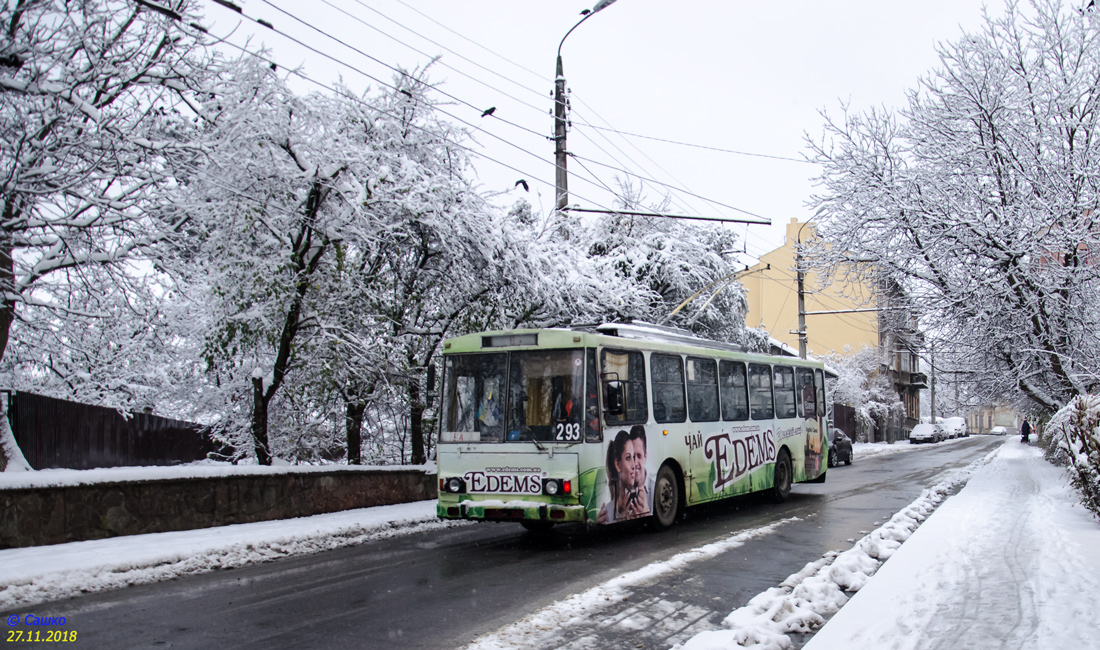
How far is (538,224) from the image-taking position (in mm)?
21594

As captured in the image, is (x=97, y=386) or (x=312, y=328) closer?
(x=312, y=328)

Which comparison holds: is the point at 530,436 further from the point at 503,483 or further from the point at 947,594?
the point at 947,594

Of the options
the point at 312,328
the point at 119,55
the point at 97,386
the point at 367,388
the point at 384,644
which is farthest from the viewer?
the point at 97,386

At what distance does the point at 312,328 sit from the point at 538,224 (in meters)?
8.46

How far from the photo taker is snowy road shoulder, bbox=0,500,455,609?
7.86 meters

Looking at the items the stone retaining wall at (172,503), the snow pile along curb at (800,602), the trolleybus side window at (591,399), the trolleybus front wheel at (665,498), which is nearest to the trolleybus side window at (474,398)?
the trolleybus side window at (591,399)

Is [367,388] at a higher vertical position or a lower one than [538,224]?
lower

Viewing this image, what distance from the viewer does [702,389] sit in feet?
44.4

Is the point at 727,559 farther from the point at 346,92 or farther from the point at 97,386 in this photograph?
the point at 97,386

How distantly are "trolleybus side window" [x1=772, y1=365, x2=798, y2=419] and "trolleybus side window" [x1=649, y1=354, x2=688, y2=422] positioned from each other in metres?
4.17

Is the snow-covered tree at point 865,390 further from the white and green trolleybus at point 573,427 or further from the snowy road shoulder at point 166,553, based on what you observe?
the snowy road shoulder at point 166,553

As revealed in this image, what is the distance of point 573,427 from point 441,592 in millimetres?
3392

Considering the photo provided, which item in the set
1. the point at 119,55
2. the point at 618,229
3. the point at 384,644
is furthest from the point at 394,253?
the point at 618,229

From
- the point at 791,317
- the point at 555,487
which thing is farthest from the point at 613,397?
the point at 791,317
